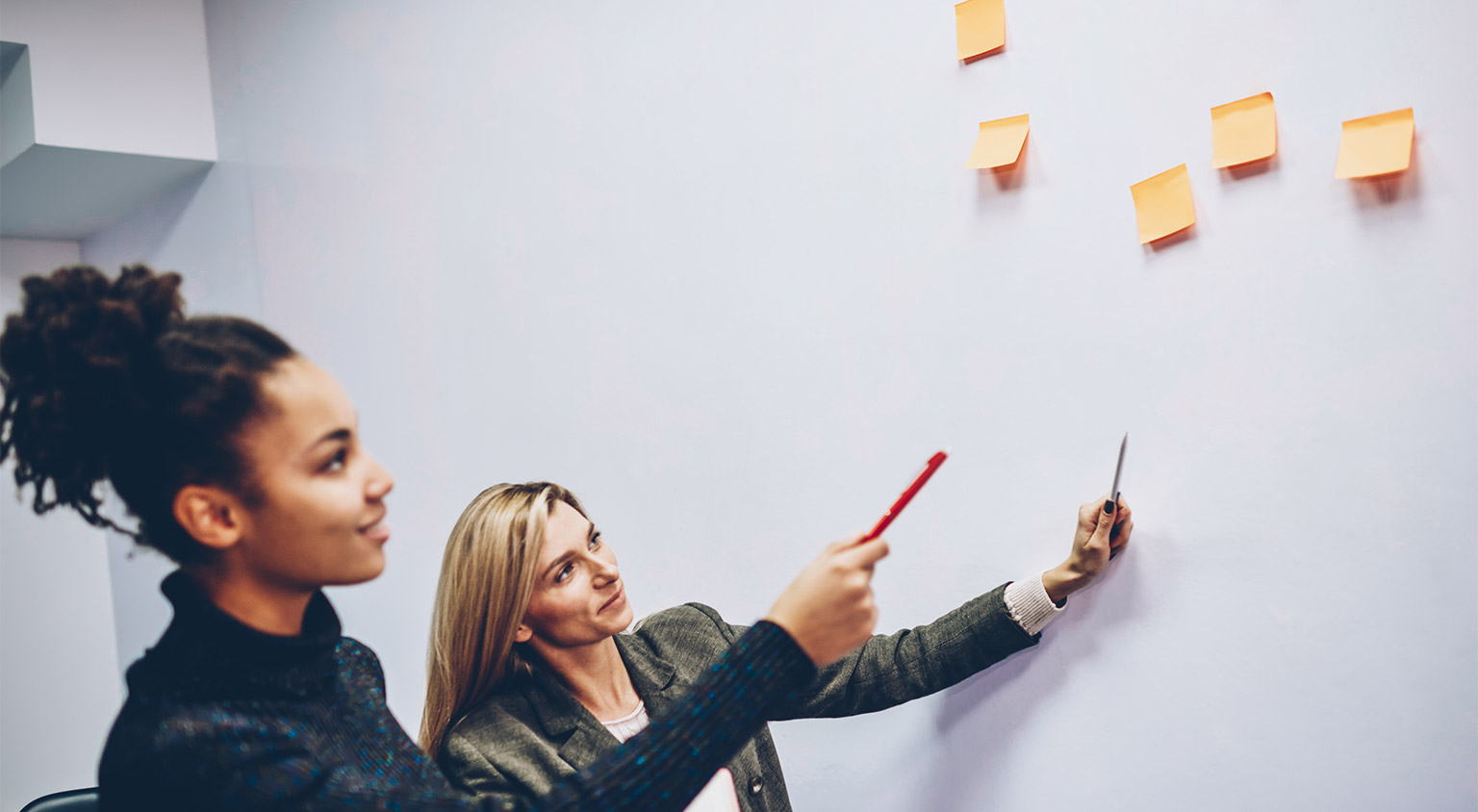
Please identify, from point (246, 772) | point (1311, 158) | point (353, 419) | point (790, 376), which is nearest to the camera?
point (246, 772)

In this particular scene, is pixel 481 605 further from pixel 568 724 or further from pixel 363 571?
pixel 363 571

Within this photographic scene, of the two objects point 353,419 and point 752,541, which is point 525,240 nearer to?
point 752,541

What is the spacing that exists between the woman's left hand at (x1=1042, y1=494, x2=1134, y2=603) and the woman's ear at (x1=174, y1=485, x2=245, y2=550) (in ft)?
2.77

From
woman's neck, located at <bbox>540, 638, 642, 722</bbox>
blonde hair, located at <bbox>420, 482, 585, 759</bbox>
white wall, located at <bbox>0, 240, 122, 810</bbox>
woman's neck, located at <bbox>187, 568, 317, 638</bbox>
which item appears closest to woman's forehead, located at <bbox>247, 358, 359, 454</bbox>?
woman's neck, located at <bbox>187, 568, 317, 638</bbox>

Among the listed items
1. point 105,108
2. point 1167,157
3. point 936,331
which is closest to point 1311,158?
point 1167,157

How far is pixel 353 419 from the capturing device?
2.76 feet

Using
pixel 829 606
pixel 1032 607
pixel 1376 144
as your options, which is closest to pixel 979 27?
pixel 1376 144

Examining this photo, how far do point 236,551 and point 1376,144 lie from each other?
1090 millimetres

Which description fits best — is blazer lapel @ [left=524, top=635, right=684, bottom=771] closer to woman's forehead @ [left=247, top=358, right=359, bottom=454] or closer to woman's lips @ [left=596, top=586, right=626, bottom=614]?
woman's lips @ [left=596, top=586, right=626, bottom=614]

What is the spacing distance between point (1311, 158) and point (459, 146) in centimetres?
138

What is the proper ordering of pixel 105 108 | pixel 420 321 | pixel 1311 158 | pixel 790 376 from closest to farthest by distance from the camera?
pixel 1311 158 → pixel 790 376 → pixel 420 321 → pixel 105 108

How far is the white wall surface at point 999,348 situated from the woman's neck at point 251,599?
77cm

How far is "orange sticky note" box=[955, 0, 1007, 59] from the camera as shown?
1.25 metres

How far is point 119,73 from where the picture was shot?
2277 mm
